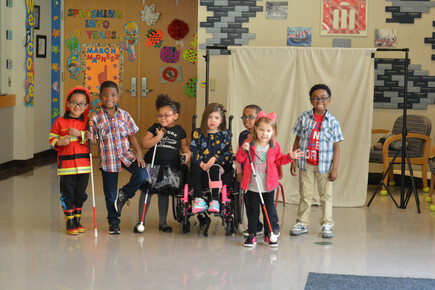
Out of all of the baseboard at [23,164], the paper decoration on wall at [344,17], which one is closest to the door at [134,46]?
the baseboard at [23,164]

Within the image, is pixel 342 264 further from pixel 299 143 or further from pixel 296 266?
pixel 299 143

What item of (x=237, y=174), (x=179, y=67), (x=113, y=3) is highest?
(x=113, y=3)

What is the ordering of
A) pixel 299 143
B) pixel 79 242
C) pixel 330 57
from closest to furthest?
pixel 79 242 → pixel 299 143 → pixel 330 57

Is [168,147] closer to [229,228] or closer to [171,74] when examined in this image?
[229,228]

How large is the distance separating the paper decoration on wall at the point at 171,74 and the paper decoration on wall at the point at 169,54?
11 cm

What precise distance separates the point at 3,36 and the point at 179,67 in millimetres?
2691

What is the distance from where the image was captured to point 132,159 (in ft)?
17.5

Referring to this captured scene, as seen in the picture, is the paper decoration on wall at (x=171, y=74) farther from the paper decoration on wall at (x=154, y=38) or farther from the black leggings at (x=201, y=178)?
the black leggings at (x=201, y=178)

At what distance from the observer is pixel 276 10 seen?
794 cm

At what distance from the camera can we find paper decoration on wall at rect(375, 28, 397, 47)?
790cm

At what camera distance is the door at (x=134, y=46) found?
10.1 metres

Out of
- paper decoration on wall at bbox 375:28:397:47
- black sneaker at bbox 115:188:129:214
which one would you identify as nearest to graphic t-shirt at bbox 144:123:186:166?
black sneaker at bbox 115:188:129:214

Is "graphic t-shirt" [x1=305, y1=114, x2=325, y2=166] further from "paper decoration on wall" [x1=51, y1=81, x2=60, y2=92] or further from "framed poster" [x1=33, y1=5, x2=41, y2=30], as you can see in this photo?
"paper decoration on wall" [x1=51, y1=81, x2=60, y2=92]

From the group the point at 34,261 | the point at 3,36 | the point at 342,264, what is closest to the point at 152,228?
the point at 34,261
